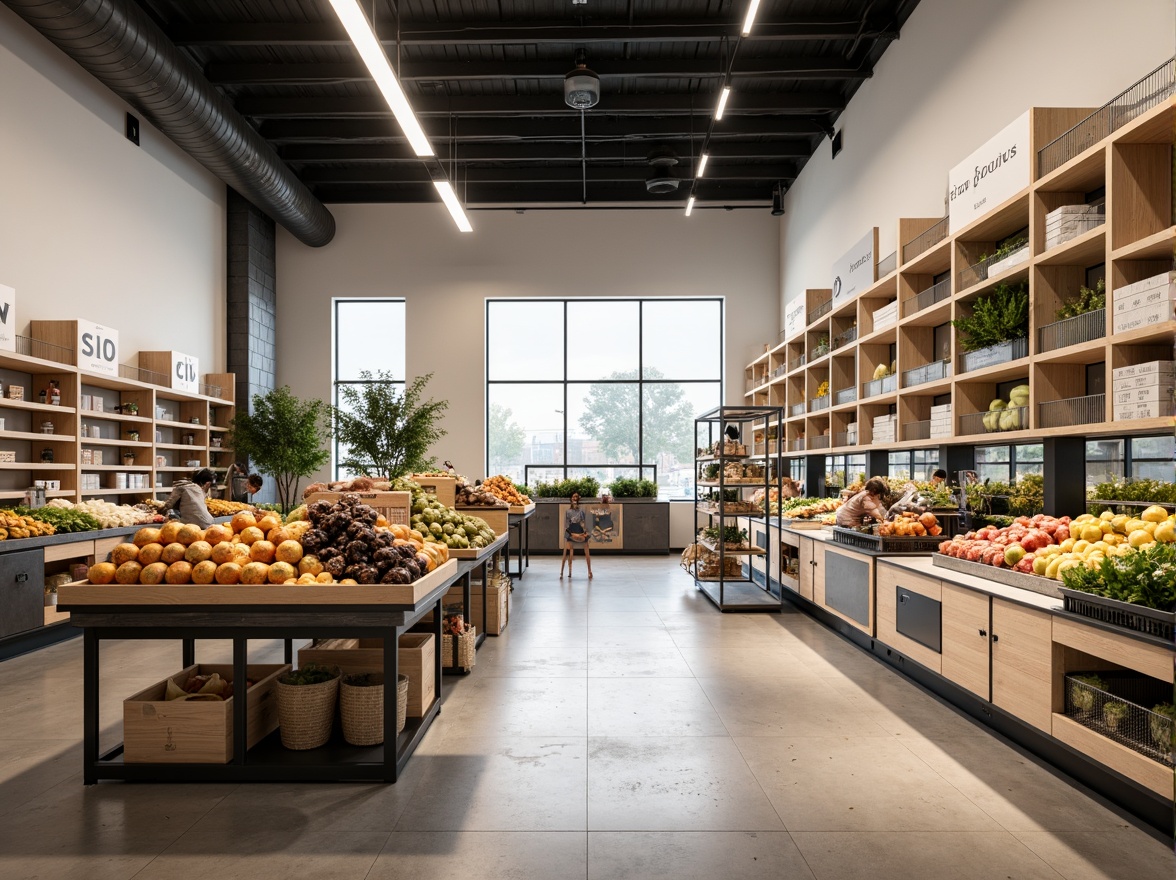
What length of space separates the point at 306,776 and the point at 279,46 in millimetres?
8900

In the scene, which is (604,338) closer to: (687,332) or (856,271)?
(687,332)

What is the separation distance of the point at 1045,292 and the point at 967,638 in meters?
2.36

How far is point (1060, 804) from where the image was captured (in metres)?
3.25

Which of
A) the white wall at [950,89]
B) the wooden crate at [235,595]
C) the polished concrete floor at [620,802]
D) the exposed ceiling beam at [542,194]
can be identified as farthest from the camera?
the exposed ceiling beam at [542,194]

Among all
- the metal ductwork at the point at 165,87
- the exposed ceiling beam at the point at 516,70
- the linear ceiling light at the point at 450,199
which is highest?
the exposed ceiling beam at the point at 516,70

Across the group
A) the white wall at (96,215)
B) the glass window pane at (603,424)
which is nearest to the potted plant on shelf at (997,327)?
the glass window pane at (603,424)

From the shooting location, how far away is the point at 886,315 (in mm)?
7473

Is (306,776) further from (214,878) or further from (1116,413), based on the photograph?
(1116,413)

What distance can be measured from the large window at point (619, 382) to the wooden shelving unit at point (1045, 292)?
6.13 meters

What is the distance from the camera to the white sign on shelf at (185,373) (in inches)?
409

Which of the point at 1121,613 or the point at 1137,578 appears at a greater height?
the point at 1137,578

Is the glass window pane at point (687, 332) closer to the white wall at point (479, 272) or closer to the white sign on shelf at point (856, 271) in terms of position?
the white wall at point (479, 272)

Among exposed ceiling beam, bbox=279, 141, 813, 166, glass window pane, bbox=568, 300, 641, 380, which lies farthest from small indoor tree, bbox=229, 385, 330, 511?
glass window pane, bbox=568, 300, 641, 380

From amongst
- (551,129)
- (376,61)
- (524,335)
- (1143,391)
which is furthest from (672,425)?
(1143,391)
